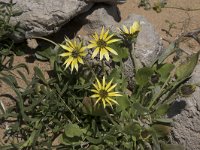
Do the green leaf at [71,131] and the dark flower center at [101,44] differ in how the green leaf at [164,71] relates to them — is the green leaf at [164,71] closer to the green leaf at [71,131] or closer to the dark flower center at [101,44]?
the dark flower center at [101,44]

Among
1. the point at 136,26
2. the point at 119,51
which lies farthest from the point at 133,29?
the point at 119,51

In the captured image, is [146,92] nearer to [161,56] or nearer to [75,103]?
[161,56]

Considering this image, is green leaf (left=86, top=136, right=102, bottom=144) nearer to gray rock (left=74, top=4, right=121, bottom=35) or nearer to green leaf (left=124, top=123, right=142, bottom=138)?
green leaf (left=124, top=123, right=142, bottom=138)

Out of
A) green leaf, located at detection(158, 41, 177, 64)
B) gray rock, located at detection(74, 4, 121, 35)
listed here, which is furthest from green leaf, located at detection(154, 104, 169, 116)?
gray rock, located at detection(74, 4, 121, 35)

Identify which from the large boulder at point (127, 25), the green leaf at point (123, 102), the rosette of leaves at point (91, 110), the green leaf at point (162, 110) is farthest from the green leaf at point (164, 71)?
the green leaf at point (123, 102)

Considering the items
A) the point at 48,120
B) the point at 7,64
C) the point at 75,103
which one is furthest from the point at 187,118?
the point at 7,64
